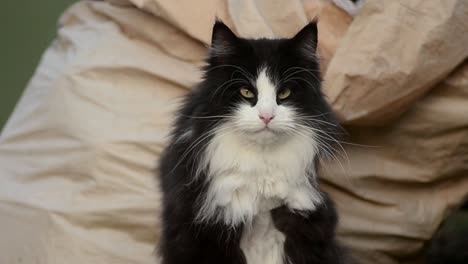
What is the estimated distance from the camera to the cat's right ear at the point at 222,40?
1894mm

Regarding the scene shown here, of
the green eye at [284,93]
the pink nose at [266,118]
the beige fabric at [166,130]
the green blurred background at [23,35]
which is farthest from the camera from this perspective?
the green blurred background at [23,35]

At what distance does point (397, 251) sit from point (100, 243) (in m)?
0.97

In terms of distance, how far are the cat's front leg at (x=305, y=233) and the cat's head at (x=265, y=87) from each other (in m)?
0.19

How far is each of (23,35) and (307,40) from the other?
2329 millimetres

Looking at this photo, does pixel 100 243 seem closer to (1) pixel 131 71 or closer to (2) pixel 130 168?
(2) pixel 130 168

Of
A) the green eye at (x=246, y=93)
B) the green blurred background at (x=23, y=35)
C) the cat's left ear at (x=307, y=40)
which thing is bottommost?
the green blurred background at (x=23, y=35)

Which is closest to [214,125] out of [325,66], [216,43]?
[216,43]

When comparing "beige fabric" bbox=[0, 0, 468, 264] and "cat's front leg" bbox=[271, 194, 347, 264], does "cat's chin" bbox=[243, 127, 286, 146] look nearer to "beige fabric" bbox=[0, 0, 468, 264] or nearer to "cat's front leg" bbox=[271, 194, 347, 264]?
"cat's front leg" bbox=[271, 194, 347, 264]

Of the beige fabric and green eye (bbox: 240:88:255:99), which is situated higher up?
green eye (bbox: 240:88:255:99)

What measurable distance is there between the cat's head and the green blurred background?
2.13m

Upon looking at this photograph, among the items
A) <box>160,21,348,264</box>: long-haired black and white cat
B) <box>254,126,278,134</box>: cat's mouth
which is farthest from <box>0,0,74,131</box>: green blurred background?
<box>254,126,278,134</box>: cat's mouth

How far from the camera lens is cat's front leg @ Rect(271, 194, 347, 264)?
198 cm

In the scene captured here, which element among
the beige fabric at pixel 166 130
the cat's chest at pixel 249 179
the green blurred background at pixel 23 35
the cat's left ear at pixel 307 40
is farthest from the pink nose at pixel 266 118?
the green blurred background at pixel 23 35

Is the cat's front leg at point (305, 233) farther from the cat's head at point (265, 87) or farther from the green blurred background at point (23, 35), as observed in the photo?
the green blurred background at point (23, 35)
